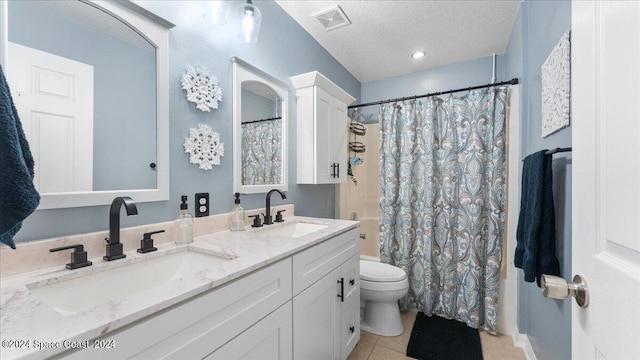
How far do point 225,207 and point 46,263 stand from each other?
75 centimetres

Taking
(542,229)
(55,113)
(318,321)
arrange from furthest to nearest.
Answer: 1. (318,321)
2. (542,229)
3. (55,113)

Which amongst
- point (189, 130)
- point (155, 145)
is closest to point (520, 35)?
point (189, 130)

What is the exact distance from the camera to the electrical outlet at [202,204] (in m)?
1.36

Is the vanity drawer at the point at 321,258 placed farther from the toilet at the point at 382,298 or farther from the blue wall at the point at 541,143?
the blue wall at the point at 541,143

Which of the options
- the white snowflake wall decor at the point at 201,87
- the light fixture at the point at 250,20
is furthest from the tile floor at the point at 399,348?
the light fixture at the point at 250,20

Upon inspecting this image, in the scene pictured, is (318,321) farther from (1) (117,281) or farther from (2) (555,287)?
(2) (555,287)

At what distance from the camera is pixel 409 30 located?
2.19m

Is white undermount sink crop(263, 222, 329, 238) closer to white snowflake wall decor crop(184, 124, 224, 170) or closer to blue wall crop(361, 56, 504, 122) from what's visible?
white snowflake wall decor crop(184, 124, 224, 170)

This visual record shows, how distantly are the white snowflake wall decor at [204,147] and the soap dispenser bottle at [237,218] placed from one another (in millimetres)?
256

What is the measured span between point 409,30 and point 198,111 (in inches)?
71.3

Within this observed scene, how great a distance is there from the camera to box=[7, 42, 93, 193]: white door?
2.81 ft

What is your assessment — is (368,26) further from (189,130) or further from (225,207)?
(225,207)

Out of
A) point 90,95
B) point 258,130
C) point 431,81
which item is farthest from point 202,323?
point 431,81

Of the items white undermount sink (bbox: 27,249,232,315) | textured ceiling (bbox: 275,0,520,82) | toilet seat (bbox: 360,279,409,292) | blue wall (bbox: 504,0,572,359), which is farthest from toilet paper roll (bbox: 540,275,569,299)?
textured ceiling (bbox: 275,0,520,82)
